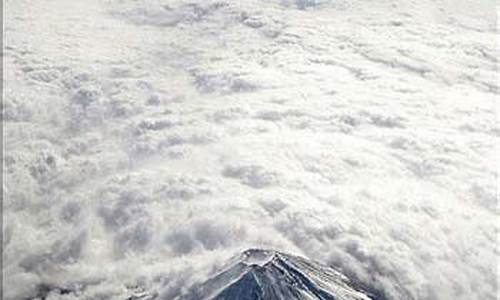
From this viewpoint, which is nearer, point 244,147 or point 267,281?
point 267,281

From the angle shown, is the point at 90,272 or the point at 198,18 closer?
the point at 90,272

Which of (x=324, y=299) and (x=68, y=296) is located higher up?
(x=324, y=299)

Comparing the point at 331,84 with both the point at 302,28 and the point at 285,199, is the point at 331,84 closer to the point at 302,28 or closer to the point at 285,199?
the point at 302,28

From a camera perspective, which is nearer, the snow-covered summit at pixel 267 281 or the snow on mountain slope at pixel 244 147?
the snow-covered summit at pixel 267 281

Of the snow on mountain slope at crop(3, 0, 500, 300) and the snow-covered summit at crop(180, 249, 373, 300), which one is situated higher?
the snow-covered summit at crop(180, 249, 373, 300)

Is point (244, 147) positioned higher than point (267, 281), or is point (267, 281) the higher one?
point (267, 281)

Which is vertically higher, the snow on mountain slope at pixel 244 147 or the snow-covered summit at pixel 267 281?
the snow-covered summit at pixel 267 281

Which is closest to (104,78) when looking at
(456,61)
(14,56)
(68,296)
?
(14,56)

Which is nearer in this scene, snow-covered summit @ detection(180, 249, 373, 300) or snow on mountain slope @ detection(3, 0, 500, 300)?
snow-covered summit @ detection(180, 249, 373, 300)
